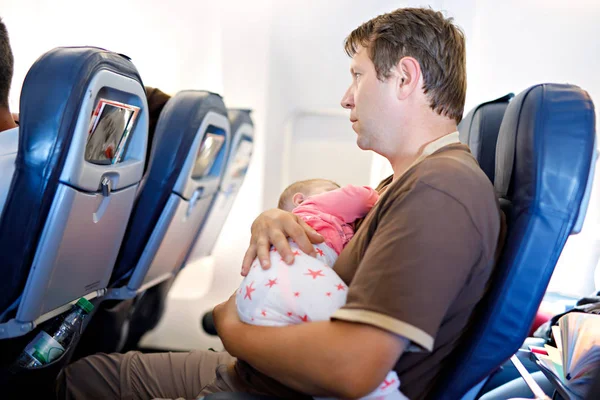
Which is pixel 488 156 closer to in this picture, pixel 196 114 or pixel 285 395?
pixel 285 395

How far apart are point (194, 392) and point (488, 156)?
42.2 inches

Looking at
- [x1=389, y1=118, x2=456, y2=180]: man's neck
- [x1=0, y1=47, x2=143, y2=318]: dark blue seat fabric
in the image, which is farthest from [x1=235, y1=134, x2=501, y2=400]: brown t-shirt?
[x1=0, y1=47, x2=143, y2=318]: dark blue seat fabric

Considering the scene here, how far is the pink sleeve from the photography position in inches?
60.4

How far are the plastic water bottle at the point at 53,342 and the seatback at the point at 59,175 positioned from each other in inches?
3.3

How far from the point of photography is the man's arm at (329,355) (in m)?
0.94

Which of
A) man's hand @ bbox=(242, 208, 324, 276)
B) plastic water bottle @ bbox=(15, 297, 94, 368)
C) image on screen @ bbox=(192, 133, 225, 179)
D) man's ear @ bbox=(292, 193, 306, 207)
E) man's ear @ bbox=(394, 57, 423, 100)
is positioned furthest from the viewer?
image on screen @ bbox=(192, 133, 225, 179)

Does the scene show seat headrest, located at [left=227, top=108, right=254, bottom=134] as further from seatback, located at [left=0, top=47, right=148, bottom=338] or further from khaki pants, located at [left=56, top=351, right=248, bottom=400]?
khaki pants, located at [left=56, top=351, right=248, bottom=400]

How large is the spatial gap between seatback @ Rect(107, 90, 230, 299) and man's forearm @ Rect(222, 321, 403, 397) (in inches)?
53.2

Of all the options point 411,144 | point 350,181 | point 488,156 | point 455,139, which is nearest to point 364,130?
point 411,144

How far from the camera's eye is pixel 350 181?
13.3 ft

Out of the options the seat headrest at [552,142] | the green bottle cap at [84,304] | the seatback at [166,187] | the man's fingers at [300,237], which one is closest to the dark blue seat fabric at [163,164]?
the seatback at [166,187]

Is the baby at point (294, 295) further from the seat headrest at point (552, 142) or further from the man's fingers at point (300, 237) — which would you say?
the seat headrest at point (552, 142)

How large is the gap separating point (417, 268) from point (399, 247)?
5cm

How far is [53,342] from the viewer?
70.3 inches
